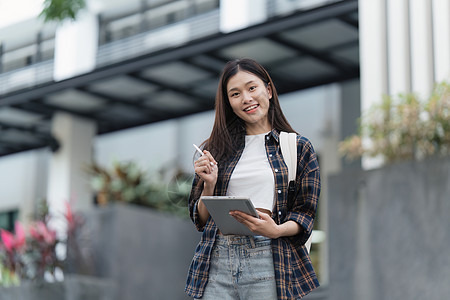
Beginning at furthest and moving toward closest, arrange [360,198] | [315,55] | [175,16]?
[175,16] → [315,55] → [360,198]

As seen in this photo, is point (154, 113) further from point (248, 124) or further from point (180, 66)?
point (248, 124)

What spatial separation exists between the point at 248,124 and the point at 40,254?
466 centimetres

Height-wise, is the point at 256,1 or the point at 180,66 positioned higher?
the point at 256,1

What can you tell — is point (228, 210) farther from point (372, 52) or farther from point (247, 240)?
point (372, 52)

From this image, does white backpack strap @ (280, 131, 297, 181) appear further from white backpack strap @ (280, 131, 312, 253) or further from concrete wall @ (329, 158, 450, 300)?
concrete wall @ (329, 158, 450, 300)

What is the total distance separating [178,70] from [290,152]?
583cm

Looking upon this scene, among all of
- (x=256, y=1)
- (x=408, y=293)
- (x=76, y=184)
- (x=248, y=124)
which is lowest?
(x=408, y=293)

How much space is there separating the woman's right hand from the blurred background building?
3917mm

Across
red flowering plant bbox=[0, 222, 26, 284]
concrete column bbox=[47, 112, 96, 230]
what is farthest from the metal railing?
red flowering plant bbox=[0, 222, 26, 284]

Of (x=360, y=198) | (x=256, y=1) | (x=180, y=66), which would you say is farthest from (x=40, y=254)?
(x=256, y=1)

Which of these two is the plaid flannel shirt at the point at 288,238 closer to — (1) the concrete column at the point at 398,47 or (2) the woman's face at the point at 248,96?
(2) the woman's face at the point at 248,96

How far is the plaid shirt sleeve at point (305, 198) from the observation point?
2.13m

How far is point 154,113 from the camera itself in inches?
369

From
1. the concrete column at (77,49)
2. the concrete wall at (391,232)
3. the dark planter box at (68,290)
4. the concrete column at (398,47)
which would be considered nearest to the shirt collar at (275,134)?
the concrete wall at (391,232)
